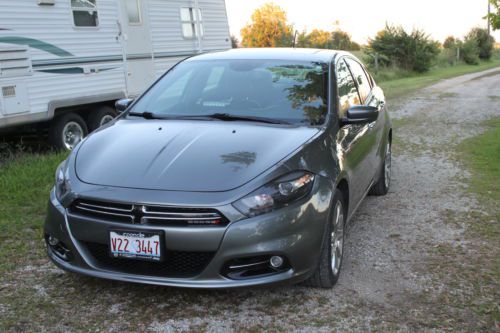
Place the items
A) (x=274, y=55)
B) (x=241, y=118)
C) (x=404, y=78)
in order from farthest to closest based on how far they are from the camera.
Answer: (x=404, y=78) → (x=274, y=55) → (x=241, y=118)

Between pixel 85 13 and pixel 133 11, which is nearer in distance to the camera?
pixel 85 13

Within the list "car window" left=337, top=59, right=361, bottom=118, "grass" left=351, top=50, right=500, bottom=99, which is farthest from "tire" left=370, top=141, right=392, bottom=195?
"grass" left=351, top=50, right=500, bottom=99

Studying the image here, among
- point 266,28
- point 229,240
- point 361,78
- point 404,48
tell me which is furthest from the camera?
point 266,28

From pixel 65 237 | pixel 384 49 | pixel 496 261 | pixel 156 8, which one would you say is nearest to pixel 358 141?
pixel 496 261

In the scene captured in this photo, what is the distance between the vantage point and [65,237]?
11.4 feet

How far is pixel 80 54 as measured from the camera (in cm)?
916

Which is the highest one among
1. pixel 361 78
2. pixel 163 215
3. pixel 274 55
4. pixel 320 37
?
pixel 320 37

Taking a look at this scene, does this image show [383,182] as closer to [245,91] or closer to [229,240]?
[245,91]

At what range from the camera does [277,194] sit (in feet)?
11.0

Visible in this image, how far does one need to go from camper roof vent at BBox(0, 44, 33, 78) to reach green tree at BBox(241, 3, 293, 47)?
43958 millimetres

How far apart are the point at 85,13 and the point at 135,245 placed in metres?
7.02

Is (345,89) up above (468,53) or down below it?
above

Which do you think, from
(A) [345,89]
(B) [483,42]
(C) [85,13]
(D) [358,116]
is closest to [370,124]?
(A) [345,89]

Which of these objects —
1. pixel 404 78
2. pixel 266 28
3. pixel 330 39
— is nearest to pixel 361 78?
pixel 404 78
